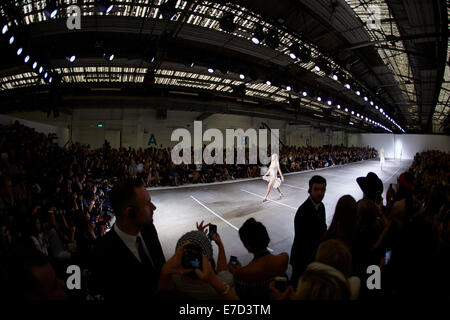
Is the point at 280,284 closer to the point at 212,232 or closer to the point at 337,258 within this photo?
the point at 337,258

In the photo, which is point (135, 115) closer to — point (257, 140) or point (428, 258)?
point (257, 140)

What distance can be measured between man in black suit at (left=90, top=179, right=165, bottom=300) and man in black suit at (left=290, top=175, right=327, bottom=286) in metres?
1.64

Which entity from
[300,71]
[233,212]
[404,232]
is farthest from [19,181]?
[300,71]

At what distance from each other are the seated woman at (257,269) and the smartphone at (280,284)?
0.06 m

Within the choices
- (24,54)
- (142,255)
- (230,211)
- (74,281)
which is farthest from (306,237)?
(24,54)

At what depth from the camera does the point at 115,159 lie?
9.84 metres

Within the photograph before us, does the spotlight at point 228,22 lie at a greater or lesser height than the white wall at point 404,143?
greater

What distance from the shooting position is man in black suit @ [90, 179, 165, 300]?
112 cm

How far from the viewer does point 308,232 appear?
222 centimetres

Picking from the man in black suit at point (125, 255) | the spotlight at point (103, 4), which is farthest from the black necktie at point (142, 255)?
the spotlight at point (103, 4)

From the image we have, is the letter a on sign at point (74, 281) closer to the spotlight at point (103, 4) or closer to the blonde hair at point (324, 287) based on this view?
the blonde hair at point (324, 287)

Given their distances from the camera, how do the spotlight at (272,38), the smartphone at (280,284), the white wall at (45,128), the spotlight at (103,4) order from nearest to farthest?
the smartphone at (280,284) < the spotlight at (103,4) < the spotlight at (272,38) < the white wall at (45,128)

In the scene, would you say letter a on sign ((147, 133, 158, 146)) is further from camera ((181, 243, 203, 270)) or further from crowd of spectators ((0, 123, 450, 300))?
camera ((181, 243, 203, 270))

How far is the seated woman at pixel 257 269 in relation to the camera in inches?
54.1
